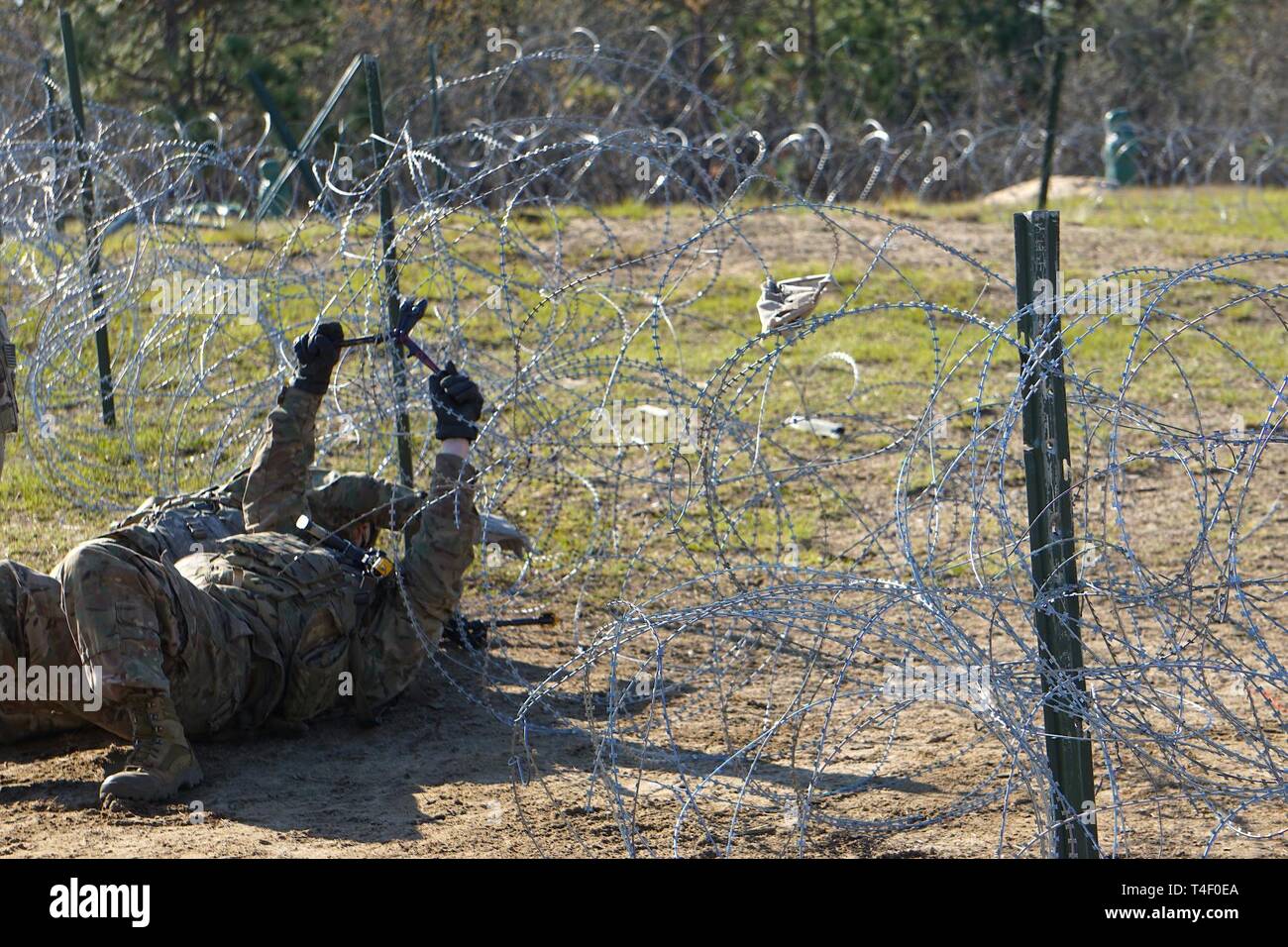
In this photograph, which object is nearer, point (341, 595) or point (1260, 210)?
point (341, 595)

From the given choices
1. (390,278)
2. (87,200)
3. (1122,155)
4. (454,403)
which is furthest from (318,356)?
(1122,155)

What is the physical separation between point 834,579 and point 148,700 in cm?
194

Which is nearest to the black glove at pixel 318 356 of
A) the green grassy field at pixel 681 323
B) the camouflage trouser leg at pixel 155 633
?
the green grassy field at pixel 681 323

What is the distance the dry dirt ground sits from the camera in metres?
3.94

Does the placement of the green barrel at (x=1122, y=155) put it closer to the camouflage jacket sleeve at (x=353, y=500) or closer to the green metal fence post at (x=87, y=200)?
the green metal fence post at (x=87, y=200)

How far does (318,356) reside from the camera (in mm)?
5148

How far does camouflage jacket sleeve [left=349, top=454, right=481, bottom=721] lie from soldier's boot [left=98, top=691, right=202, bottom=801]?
0.69 metres

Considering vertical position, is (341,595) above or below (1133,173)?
below

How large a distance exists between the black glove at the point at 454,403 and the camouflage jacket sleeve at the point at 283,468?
52 centimetres

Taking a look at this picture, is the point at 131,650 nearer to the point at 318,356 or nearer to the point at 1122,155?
the point at 318,356

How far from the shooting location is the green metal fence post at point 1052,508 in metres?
3.26

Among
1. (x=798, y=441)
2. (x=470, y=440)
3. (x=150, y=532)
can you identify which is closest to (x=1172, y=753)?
(x=470, y=440)

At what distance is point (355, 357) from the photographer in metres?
7.62
